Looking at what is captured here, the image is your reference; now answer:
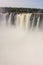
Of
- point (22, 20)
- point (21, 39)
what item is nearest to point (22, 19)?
point (22, 20)

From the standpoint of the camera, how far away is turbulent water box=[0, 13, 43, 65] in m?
0.81

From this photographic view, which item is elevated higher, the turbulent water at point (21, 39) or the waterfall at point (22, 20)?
the waterfall at point (22, 20)

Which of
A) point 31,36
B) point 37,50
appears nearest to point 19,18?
point 31,36

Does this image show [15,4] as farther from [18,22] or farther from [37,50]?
[37,50]

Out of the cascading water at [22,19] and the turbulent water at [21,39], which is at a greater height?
the cascading water at [22,19]

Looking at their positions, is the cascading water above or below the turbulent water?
above

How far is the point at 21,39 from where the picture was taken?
83cm

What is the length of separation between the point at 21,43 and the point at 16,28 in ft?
0.38

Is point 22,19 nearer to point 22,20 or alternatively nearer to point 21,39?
point 22,20

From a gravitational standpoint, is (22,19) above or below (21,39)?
above

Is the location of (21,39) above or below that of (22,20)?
below

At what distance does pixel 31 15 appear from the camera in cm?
80

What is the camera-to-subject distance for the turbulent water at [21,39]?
809mm

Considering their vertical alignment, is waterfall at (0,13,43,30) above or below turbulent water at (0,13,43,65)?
above
